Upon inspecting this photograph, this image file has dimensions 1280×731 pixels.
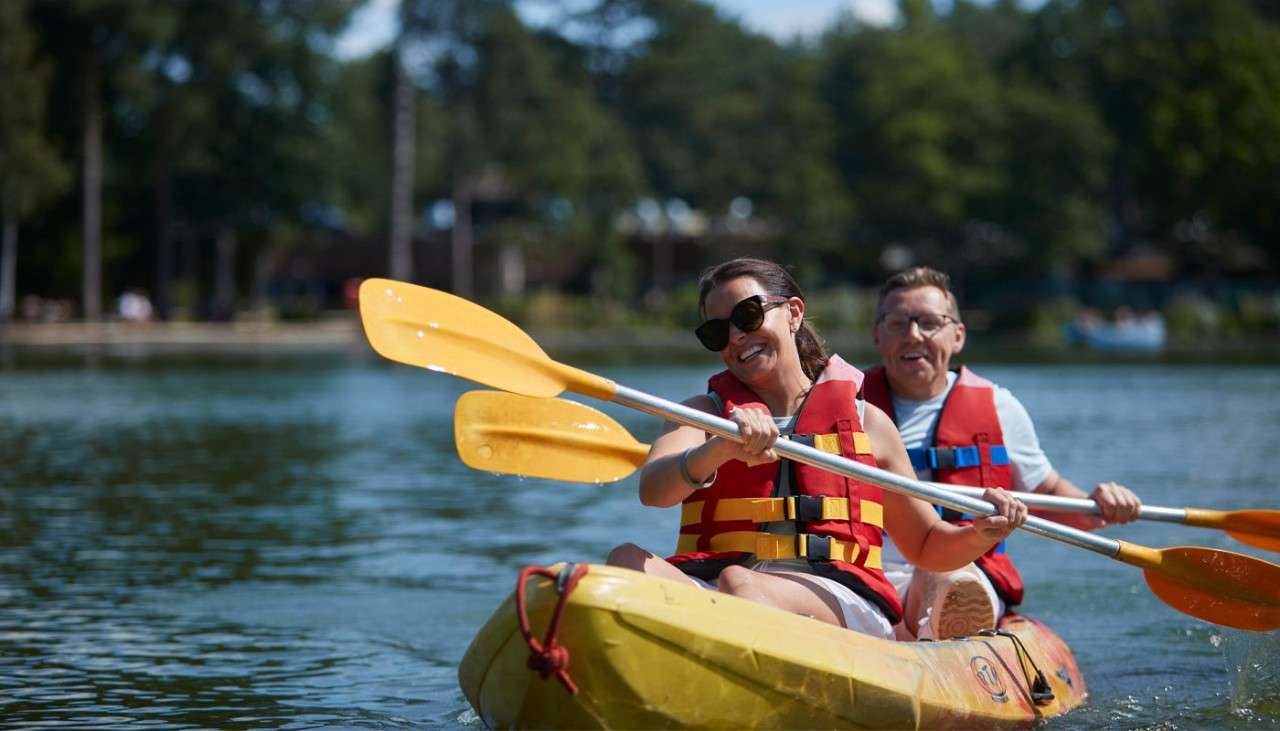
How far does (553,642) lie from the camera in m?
4.44

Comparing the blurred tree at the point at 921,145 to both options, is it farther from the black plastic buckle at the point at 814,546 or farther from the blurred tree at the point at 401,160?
the black plastic buckle at the point at 814,546

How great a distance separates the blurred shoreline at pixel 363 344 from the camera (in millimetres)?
38594

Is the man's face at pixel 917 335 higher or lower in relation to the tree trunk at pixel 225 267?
lower

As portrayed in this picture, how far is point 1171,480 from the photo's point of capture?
576 inches

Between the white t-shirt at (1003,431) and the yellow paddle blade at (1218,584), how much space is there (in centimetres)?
54

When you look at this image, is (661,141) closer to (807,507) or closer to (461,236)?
(461,236)

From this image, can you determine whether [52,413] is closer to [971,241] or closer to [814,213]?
[814,213]

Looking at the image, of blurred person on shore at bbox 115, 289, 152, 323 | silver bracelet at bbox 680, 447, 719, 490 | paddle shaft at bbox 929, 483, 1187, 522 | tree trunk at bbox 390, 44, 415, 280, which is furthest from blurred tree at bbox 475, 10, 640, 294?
silver bracelet at bbox 680, 447, 719, 490

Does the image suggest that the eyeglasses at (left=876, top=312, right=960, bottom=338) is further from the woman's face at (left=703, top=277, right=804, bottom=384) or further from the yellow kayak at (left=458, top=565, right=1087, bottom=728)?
the yellow kayak at (left=458, top=565, right=1087, bottom=728)

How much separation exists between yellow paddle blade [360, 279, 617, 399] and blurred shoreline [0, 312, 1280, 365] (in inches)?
1109

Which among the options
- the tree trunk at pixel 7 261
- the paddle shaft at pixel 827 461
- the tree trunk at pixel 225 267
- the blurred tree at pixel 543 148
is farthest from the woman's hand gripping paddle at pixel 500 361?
the blurred tree at pixel 543 148

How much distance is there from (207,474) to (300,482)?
3.07 feet

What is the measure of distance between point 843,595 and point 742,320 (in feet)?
2.79

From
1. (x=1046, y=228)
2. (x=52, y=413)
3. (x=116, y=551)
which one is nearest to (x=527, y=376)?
(x=116, y=551)
